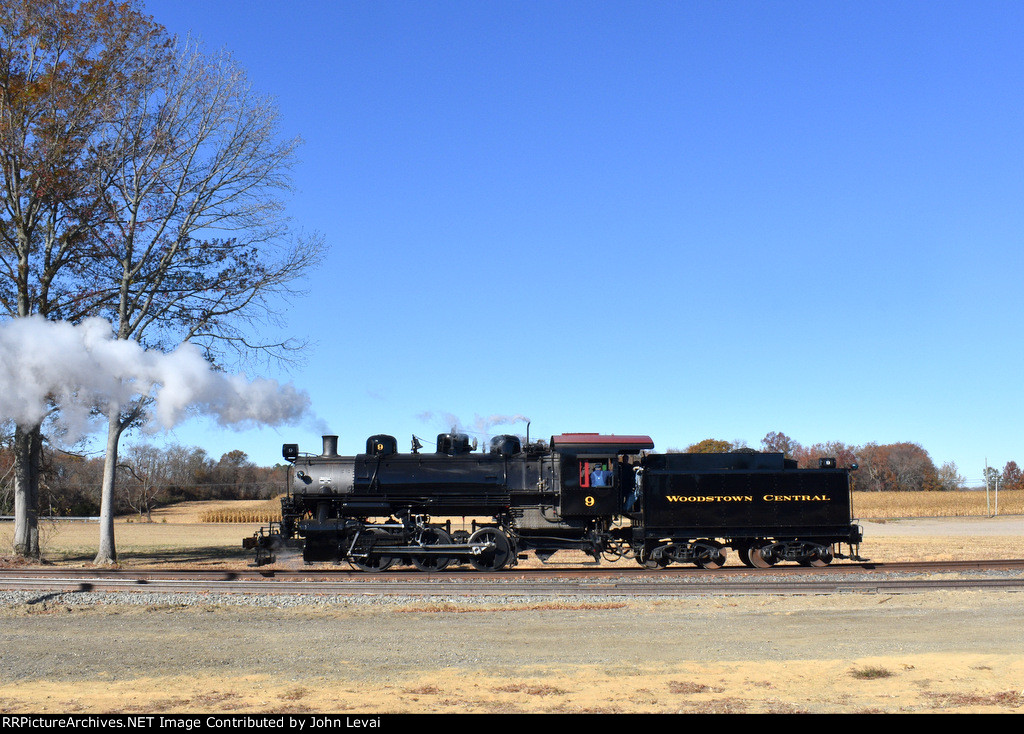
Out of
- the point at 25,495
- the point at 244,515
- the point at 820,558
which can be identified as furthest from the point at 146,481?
the point at 820,558

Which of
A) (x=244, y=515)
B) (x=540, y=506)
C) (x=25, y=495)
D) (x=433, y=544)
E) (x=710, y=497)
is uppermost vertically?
(x=25, y=495)

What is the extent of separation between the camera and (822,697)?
27.5ft

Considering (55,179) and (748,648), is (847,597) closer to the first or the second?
(748,648)

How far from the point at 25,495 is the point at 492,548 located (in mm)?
14305

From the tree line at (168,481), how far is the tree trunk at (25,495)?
3814cm

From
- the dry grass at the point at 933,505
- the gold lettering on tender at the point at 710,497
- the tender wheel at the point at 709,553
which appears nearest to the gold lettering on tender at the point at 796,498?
the gold lettering on tender at the point at 710,497

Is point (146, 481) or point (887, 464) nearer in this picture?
point (146, 481)

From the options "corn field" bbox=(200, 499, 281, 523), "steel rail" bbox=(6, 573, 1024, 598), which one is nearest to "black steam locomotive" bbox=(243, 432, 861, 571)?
"steel rail" bbox=(6, 573, 1024, 598)

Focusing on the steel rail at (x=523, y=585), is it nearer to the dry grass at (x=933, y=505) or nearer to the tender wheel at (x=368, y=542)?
the tender wheel at (x=368, y=542)

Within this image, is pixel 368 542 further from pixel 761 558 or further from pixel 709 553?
pixel 761 558

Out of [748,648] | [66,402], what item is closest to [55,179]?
[66,402]

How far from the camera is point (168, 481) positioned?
85250mm

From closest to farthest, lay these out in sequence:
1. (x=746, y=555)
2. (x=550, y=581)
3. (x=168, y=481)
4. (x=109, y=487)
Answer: (x=550, y=581) → (x=746, y=555) → (x=109, y=487) → (x=168, y=481)

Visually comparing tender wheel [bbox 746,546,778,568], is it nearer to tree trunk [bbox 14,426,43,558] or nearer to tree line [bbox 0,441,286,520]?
tree trunk [bbox 14,426,43,558]
